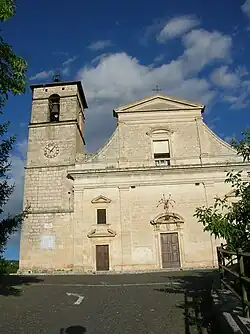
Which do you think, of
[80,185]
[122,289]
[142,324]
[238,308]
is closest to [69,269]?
[80,185]

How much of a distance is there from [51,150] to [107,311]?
1994 centimetres

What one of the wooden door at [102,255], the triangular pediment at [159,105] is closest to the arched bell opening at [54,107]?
the triangular pediment at [159,105]

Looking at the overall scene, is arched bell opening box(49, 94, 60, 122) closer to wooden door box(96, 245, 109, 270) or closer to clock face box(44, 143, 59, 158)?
clock face box(44, 143, 59, 158)

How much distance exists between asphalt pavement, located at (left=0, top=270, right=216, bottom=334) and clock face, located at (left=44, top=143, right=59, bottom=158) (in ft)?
51.6

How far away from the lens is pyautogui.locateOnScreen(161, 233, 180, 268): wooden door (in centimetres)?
2220

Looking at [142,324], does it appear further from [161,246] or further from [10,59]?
[161,246]

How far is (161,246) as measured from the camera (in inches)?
892

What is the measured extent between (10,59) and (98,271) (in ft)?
57.0

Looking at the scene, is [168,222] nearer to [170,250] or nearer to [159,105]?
[170,250]

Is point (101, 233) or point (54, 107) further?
point (54, 107)

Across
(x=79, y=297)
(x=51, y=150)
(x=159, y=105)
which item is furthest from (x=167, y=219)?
(x=79, y=297)

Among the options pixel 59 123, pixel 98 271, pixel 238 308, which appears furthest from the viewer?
pixel 59 123

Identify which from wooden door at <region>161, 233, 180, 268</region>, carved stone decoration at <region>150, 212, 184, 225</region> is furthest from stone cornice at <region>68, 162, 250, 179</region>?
wooden door at <region>161, 233, 180, 268</region>

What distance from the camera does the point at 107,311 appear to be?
8039 mm
